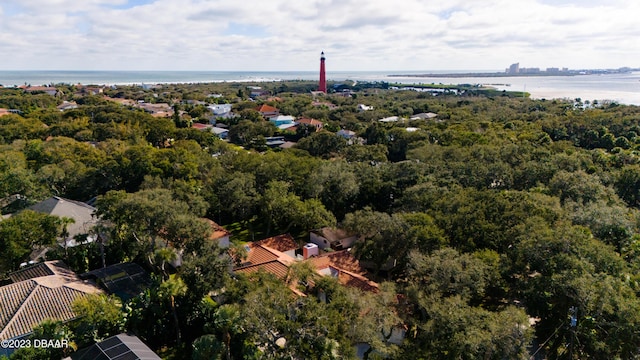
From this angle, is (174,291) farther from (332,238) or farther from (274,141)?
(274,141)

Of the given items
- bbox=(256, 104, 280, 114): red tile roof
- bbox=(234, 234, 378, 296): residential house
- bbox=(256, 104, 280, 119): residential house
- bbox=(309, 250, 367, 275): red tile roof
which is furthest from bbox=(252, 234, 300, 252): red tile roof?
bbox=(256, 104, 280, 114): red tile roof

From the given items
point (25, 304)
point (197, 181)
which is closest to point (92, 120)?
point (197, 181)

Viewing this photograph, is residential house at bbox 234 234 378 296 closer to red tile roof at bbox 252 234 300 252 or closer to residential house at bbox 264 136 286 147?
red tile roof at bbox 252 234 300 252

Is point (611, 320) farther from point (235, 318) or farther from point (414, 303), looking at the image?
point (235, 318)

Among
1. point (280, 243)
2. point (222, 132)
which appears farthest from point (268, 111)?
point (280, 243)

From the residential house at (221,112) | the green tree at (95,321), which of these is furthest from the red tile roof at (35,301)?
the residential house at (221,112)

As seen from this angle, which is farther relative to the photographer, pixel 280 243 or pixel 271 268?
pixel 280 243
